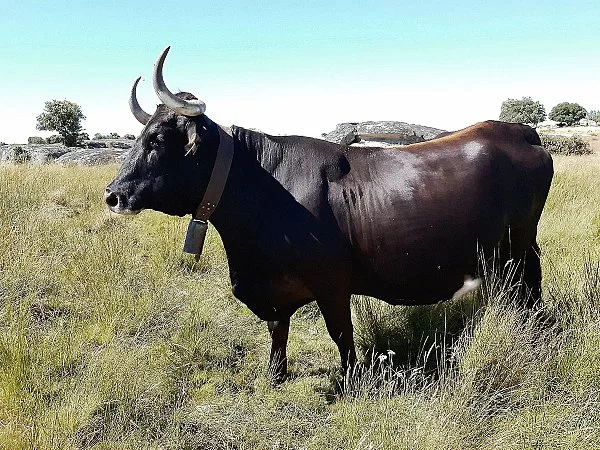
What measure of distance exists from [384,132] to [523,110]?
55386 mm

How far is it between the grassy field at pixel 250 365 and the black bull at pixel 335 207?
18.7 inches

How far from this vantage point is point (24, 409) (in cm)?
286

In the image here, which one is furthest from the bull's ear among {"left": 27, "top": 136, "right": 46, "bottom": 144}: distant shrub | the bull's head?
{"left": 27, "top": 136, "right": 46, "bottom": 144}: distant shrub

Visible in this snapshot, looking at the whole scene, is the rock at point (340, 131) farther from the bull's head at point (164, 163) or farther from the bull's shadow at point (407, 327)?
the bull's head at point (164, 163)

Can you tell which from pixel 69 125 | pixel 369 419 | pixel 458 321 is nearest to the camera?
pixel 369 419

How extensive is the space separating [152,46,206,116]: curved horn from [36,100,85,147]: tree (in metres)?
46.2

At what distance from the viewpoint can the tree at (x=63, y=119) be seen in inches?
1788

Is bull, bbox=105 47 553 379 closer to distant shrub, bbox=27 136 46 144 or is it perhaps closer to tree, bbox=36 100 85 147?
tree, bbox=36 100 85 147

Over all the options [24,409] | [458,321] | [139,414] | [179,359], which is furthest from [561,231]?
[24,409]

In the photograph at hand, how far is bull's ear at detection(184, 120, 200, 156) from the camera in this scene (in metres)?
3.11

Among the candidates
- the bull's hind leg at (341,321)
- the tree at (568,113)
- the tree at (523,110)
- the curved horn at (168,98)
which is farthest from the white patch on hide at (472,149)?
the tree at (568,113)

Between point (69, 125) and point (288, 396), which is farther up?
point (69, 125)

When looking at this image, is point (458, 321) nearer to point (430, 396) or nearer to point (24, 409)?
point (430, 396)

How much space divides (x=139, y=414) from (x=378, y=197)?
2112 mm
